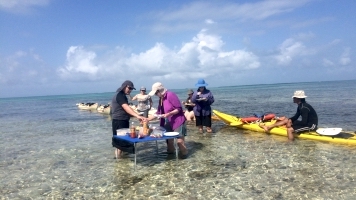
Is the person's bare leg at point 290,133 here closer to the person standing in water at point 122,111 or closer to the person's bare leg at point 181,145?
the person's bare leg at point 181,145

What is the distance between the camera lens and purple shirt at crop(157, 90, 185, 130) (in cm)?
861

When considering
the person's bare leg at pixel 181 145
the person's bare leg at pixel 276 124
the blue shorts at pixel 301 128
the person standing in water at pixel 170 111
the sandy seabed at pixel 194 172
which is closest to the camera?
the sandy seabed at pixel 194 172

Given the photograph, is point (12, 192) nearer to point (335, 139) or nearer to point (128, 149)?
point (128, 149)

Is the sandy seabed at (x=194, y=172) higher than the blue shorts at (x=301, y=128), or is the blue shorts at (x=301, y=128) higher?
the blue shorts at (x=301, y=128)

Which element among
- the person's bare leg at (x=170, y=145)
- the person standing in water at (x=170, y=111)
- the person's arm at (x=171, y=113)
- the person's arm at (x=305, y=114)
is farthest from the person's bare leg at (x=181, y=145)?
the person's arm at (x=305, y=114)

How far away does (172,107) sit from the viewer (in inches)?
341

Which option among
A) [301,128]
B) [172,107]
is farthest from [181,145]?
[301,128]

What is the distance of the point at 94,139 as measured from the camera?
45.4 feet

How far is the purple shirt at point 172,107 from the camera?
861 centimetres

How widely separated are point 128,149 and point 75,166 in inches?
80.9

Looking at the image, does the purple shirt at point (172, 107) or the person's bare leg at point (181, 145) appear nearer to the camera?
the purple shirt at point (172, 107)

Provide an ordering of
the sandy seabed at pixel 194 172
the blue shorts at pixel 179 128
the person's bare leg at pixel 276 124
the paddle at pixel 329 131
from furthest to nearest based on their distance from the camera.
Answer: the person's bare leg at pixel 276 124 < the paddle at pixel 329 131 < the blue shorts at pixel 179 128 < the sandy seabed at pixel 194 172

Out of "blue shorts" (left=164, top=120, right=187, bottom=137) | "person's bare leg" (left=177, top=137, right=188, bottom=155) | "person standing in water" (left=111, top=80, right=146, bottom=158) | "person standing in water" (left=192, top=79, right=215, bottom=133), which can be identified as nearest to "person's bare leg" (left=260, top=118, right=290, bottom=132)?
"person standing in water" (left=192, top=79, right=215, bottom=133)

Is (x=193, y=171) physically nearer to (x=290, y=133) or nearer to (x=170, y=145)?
(x=170, y=145)
